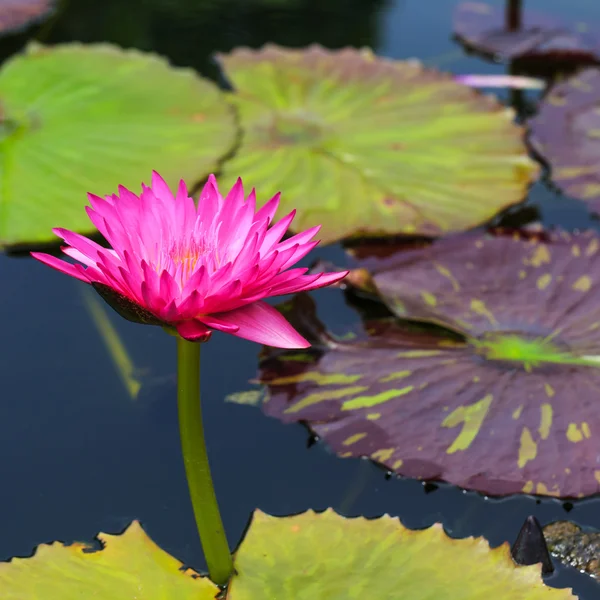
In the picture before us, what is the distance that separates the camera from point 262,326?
1.05 meters

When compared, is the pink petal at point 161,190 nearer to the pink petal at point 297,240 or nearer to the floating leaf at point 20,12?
the pink petal at point 297,240

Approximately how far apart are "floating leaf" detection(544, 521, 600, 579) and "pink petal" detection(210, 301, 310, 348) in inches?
23.8

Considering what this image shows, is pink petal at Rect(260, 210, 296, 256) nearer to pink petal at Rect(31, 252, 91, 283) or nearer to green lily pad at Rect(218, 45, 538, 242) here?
pink petal at Rect(31, 252, 91, 283)

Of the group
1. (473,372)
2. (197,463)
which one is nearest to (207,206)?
(197,463)

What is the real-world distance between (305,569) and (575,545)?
1.57 ft

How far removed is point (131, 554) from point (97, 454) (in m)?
0.36

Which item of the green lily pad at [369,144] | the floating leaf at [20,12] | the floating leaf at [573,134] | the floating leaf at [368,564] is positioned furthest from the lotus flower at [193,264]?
the floating leaf at [20,12]

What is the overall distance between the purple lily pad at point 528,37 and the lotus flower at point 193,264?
2196 millimetres

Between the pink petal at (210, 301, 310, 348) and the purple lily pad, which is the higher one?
the purple lily pad

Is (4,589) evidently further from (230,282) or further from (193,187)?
(193,187)

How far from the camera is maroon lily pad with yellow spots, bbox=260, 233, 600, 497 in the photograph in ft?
4.75

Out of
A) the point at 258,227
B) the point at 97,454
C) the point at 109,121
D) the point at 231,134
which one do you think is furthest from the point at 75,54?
the point at 258,227

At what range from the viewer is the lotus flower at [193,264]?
0.99 meters

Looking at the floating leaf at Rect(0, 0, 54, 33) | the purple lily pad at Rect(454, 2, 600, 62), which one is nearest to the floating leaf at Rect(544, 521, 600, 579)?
the purple lily pad at Rect(454, 2, 600, 62)
